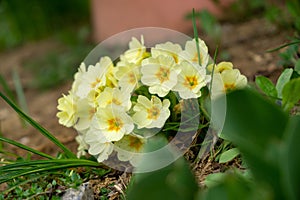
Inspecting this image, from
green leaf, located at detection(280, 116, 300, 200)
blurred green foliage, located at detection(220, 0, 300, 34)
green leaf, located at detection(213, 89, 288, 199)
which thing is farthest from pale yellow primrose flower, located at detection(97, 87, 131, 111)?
blurred green foliage, located at detection(220, 0, 300, 34)

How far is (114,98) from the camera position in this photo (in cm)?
133

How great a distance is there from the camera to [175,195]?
76 cm

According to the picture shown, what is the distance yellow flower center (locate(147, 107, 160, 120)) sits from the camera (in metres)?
1.30

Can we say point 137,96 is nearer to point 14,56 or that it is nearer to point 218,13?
point 218,13

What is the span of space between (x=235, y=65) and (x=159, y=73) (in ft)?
2.81

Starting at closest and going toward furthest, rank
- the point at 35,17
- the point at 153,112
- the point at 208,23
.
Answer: the point at 153,112 < the point at 208,23 < the point at 35,17

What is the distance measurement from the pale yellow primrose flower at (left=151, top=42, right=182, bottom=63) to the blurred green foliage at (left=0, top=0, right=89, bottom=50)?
2.38m

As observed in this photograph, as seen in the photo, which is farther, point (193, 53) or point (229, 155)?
point (193, 53)

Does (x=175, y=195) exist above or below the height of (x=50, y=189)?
above

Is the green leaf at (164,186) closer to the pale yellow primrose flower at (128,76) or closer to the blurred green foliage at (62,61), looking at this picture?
the pale yellow primrose flower at (128,76)

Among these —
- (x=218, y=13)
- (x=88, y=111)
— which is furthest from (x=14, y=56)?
(x=88, y=111)

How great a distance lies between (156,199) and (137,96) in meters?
0.64

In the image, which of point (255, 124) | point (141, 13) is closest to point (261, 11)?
point (141, 13)

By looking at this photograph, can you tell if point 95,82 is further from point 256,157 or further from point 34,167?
point 256,157
